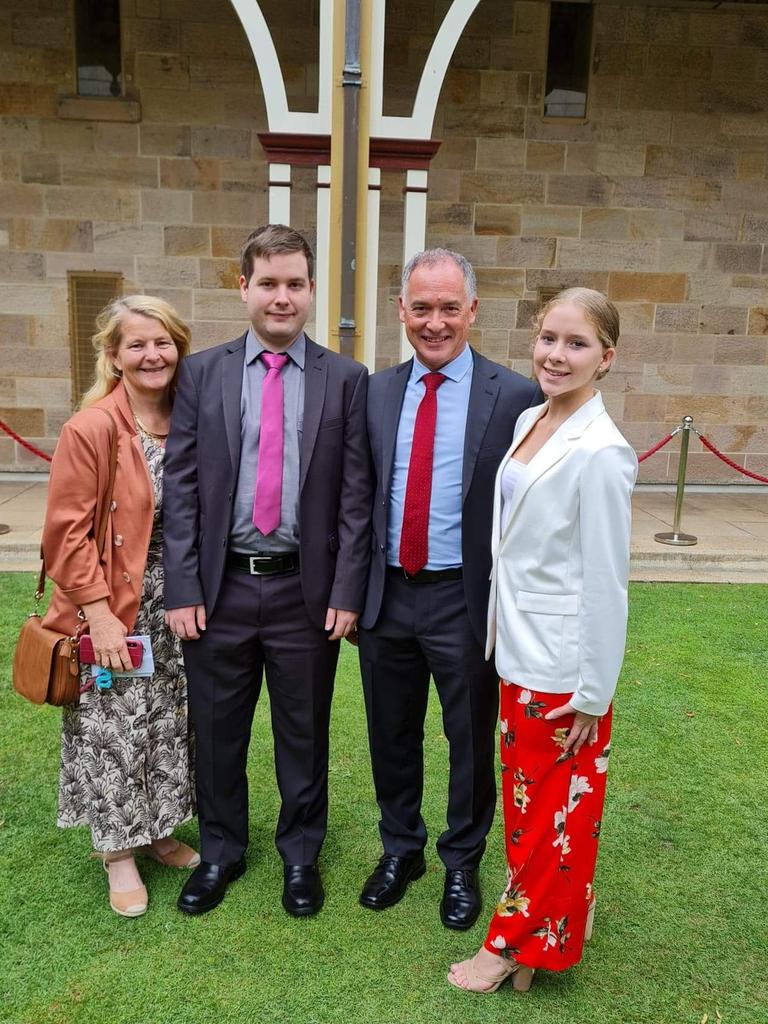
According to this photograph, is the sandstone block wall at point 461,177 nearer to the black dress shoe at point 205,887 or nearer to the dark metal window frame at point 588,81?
the dark metal window frame at point 588,81

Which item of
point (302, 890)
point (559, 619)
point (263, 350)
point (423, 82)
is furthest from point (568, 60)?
point (302, 890)

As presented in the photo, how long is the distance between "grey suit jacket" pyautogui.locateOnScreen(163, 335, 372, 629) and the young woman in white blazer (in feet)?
1.57

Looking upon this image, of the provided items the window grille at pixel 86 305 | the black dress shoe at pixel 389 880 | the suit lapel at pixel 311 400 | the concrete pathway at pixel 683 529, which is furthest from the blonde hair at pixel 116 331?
the window grille at pixel 86 305

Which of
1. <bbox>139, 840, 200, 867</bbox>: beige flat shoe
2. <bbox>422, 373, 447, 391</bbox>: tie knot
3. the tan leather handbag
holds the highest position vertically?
<bbox>422, 373, 447, 391</bbox>: tie knot

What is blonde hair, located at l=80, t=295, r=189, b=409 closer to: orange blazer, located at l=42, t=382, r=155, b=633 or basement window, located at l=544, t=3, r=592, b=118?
orange blazer, located at l=42, t=382, r=155, b=633

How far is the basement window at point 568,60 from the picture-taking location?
8203 millimetres

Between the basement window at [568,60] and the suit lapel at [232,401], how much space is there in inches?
271

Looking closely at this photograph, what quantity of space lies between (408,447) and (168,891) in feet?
5.56

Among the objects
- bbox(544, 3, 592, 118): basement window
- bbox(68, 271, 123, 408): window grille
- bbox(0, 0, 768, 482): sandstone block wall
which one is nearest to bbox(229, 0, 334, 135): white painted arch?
bbox(0, 0, 768, 482): sandstone block wall

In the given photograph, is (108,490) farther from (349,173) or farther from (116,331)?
(349,173)

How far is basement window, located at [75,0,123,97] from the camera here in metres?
7.89

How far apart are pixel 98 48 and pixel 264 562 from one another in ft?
23.8

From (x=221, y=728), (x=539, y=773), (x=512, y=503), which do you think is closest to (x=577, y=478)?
(x=512, y=503)

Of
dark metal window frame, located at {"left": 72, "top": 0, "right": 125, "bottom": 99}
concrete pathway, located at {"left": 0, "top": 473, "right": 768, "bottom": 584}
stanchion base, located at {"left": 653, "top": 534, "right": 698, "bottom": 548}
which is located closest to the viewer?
concrete pathway, located at {"left": 0, "top": 473, "right": 768, "bottom": 584}
